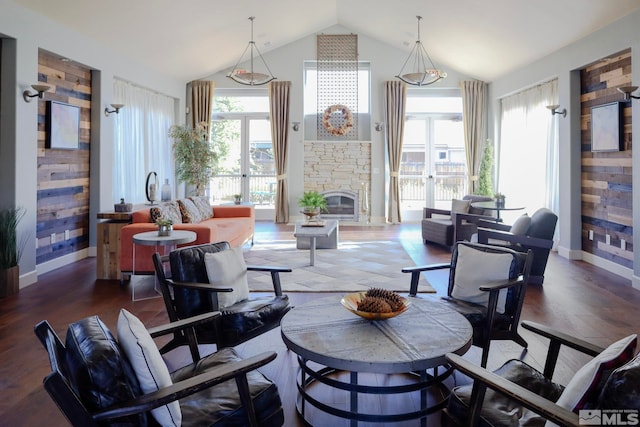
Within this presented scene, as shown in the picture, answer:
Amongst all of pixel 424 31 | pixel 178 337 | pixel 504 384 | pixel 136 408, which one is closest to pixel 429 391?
pixel 504 384

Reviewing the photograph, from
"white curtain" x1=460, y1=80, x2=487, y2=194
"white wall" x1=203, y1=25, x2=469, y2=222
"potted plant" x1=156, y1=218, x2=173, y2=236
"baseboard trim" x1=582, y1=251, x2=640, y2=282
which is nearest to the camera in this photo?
"potted plant" x1=156, y1=218, x2=173, y2=236

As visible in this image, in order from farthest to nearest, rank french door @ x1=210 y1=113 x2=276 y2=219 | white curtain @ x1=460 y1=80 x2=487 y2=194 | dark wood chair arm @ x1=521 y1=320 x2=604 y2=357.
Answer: french door @ x1=210 y1=113 x2=276 y2=219
white curtain @ x1=460 y1=80 x2=487 y2=194
dark wood chair arm @ x1=521 y1=320 x2=604 y2=357

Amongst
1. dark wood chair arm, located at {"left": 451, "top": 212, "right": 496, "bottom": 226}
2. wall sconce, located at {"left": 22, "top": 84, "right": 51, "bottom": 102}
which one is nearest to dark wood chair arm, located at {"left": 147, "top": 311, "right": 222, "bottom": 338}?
wall sconce, located at {"left": 22, "top": 84, "right": 51, "bottom": 102}

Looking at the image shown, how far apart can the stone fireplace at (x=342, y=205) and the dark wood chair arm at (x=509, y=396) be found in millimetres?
8414

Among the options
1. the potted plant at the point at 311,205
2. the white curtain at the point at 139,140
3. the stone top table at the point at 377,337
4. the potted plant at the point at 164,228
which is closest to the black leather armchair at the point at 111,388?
→ the stone top table at the point at 377,337

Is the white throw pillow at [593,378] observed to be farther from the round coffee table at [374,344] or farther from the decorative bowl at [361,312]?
the decorative bowl at [361,312]

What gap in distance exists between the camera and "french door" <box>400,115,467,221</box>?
33.6 feet

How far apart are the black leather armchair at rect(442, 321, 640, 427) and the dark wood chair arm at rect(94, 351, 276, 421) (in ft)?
2.45

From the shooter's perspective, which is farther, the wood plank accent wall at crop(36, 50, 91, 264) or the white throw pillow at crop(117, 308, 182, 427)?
the wood plank accent wall at crop(36, 50, 91, 264)

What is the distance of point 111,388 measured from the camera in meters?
1.41

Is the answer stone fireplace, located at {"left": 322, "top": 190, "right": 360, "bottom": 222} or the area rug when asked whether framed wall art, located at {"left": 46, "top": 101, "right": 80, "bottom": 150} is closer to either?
the area rug

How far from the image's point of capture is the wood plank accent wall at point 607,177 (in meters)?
5.25

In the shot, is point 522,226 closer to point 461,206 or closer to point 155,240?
point 461,206

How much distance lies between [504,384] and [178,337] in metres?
1.87
